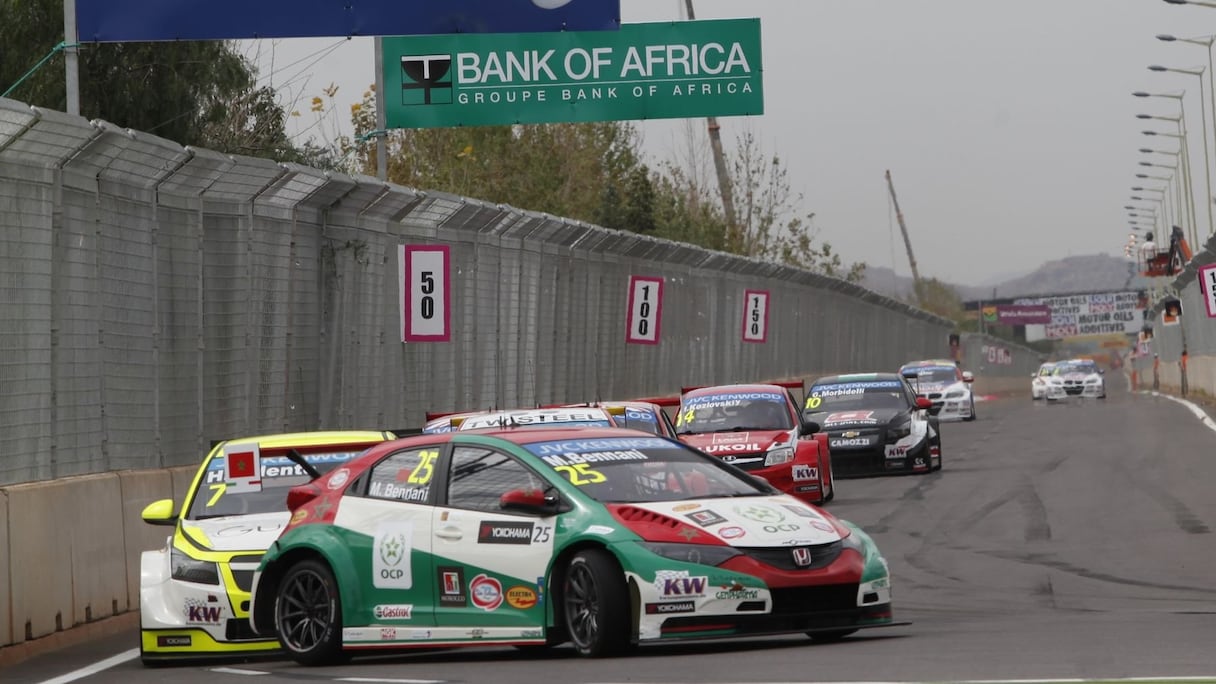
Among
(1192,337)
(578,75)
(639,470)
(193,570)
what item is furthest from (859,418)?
(1192,337)

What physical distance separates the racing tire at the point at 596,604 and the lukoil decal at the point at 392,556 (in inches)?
43.2

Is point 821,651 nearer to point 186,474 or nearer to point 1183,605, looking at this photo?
point 1183,605

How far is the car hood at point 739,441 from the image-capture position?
22219 mm

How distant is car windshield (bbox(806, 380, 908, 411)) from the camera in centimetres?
2852

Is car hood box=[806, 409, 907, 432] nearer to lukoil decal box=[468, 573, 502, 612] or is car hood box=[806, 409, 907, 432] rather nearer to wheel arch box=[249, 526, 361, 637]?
wheel arch box=[249, 526, 361, 637]

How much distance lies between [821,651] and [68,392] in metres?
6.69

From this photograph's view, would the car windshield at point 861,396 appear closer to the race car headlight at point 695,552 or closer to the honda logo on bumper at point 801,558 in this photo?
the honda logo on bumper at point 801,558

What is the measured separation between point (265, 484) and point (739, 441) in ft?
32.5

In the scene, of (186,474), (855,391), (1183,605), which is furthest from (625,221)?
(1183,605)

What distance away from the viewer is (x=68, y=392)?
14.6 meters

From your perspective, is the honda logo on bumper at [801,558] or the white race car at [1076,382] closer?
the honda logo on bumper at [801,558]

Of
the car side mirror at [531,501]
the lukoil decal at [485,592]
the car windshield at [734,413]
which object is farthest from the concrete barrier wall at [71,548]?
the car windshield at [734,413]

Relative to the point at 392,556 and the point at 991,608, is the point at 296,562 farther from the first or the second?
the point at 991,608

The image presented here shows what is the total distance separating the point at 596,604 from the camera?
10320mm
